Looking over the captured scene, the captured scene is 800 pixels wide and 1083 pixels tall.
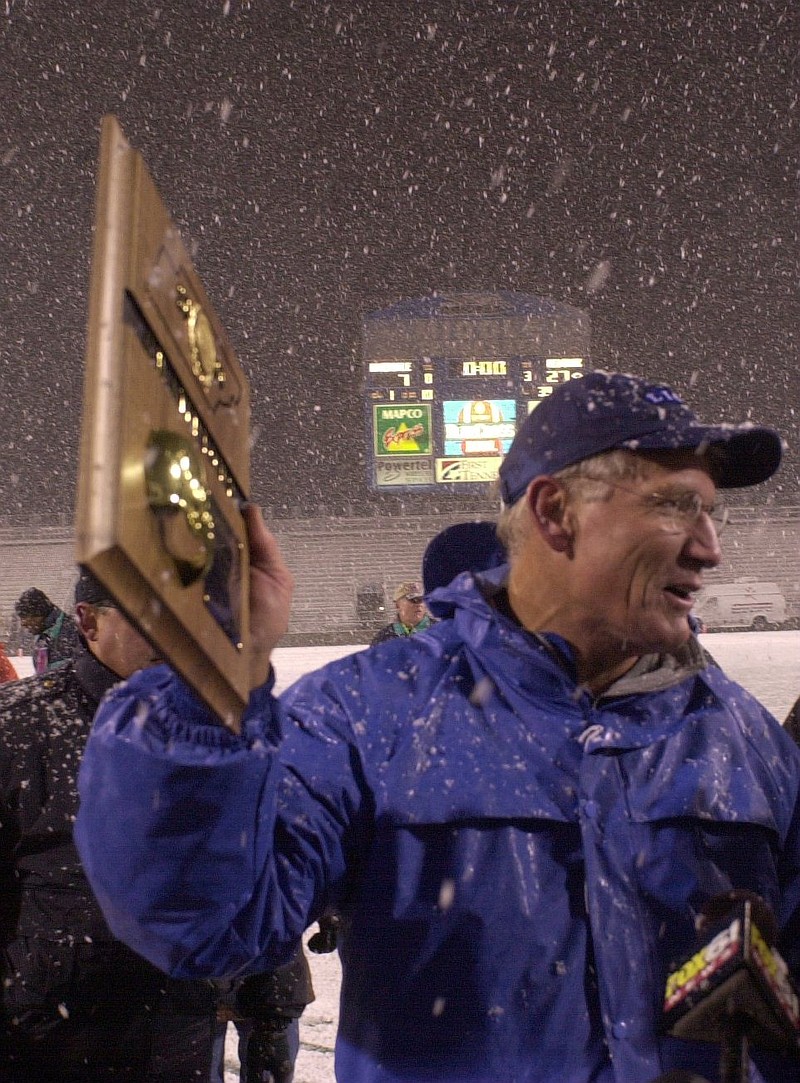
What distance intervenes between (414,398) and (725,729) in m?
35.0

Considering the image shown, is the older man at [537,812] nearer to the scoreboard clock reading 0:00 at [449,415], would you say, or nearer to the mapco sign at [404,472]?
the scoreboard clock reading 0:00 at [449,415]

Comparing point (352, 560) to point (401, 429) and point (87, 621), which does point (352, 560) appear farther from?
point (87, 621)

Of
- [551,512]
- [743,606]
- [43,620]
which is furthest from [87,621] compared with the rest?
→ [743,606]

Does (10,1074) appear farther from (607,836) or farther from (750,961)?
(750,961)

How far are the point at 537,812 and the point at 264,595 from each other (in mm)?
508

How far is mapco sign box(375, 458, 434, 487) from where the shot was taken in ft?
114

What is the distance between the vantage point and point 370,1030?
4.40ft

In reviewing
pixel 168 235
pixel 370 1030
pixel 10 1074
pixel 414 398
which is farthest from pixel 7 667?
pixel 414 398

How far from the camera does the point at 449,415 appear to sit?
35.2m

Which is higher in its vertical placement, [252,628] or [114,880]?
[252,628]

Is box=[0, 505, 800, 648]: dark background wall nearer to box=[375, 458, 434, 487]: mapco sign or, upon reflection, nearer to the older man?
box=[375, 458, 434, 487]: mapco sign

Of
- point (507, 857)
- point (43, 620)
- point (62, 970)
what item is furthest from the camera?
point (43, 620)

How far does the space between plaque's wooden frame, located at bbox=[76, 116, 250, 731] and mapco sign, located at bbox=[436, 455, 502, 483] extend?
33344 mm

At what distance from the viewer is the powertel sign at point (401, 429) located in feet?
115
